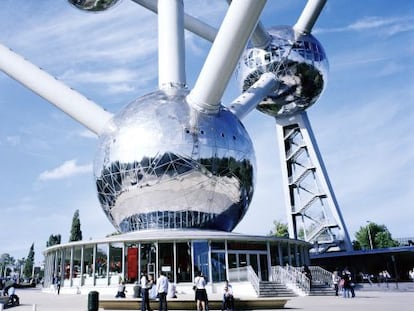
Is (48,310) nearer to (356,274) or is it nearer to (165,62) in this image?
(165,62)

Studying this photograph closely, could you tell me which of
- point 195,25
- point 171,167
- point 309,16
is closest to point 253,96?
point 195,25

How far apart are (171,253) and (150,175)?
3.60 meters

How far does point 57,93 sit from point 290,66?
1624 centimetres

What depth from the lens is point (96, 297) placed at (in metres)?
9.45

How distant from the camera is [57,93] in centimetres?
2109

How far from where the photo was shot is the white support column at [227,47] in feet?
43.5

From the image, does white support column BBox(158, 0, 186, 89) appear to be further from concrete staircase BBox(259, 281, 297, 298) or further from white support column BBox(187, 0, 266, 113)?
concrete staircase BBox(259, 281, 297, 298)

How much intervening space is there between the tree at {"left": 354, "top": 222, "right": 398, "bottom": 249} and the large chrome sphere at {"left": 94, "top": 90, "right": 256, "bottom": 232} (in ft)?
135

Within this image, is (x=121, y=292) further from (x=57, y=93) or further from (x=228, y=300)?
(x=57, y=93)

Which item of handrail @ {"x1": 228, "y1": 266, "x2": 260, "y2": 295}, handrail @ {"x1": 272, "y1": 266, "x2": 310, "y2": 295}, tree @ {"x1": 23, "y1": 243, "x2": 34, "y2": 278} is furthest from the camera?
tree @ {"x1": 23, "y1": 243, "x2": 34, "y2": 278}

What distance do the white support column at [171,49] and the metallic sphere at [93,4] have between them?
6.73m

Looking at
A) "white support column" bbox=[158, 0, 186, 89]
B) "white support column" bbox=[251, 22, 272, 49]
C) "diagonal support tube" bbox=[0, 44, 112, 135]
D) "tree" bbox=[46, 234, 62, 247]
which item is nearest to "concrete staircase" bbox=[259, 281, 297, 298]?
"white support column" bbox=[158, 0, 186, 89]

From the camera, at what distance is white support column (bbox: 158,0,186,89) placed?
2139 centimetres

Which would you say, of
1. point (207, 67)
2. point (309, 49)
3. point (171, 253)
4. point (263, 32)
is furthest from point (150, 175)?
point (309, 49)
